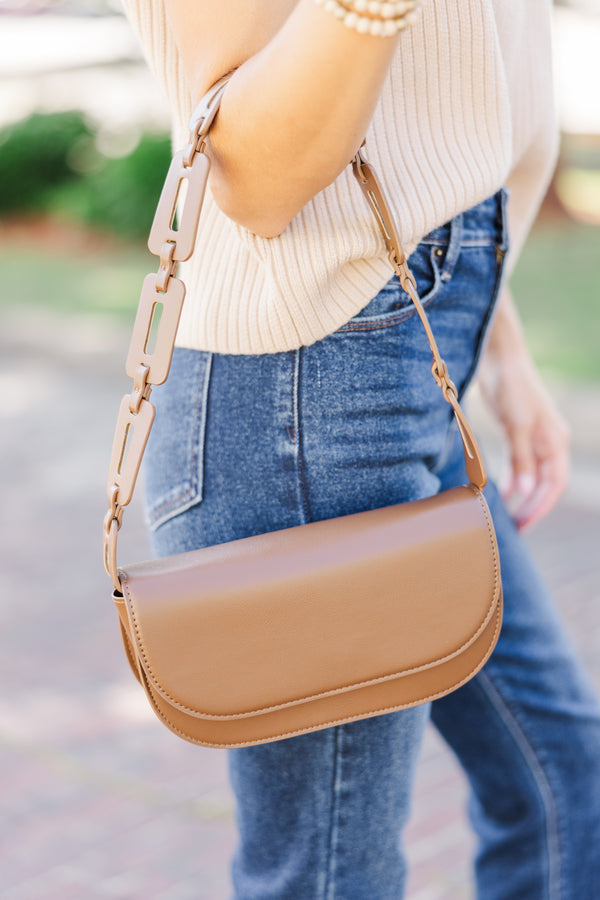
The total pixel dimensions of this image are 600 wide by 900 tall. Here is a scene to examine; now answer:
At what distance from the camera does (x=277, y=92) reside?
0.88 metres

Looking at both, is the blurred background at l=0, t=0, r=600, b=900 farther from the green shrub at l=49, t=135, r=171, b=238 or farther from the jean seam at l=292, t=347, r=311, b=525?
the jean seam at l=292, t=347, r=311, b=525

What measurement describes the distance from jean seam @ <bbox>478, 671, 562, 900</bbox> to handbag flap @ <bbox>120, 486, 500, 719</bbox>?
0.31 metres

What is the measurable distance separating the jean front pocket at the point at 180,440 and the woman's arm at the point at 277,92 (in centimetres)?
23

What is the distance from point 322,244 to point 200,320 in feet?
0.56

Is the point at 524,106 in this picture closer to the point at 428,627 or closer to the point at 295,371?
the point at 295,371

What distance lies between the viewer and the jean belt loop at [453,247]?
1.16 meters

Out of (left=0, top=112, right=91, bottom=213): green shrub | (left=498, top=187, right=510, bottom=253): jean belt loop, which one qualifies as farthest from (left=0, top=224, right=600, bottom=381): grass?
(left=498, top=187, right=510, bottom=253): jean belt loop

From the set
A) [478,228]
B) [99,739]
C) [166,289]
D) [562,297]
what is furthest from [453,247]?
[562,297]

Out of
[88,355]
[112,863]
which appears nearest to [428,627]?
[112,863]

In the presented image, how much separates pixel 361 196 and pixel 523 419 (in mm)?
695

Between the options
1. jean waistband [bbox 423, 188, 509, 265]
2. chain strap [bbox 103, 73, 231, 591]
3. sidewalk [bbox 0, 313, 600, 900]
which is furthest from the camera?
sidewalk [bbox 0, 313, 600, 900]

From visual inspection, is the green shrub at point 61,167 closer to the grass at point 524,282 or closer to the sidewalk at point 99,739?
the grass at point 524,282

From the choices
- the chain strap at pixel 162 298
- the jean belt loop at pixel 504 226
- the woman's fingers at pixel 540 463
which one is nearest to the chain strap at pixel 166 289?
the chain strap at pixel 162 298

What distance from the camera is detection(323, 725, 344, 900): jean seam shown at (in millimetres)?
1178
